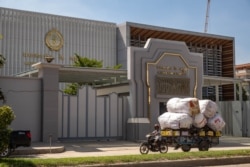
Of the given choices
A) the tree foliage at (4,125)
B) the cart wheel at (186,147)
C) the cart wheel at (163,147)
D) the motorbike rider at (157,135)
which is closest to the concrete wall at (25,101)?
the motorbike rider at (157,135)

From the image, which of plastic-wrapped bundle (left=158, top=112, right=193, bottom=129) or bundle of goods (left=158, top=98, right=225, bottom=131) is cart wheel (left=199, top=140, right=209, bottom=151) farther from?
plastic-wrapped bundle (left=158, top=112, right=193, bottom=129)

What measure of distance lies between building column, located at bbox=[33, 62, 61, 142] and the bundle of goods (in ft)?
21.5

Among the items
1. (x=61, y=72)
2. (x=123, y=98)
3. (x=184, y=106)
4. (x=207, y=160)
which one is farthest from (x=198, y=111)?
(x=61, y=72)

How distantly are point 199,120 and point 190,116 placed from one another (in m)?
0.46

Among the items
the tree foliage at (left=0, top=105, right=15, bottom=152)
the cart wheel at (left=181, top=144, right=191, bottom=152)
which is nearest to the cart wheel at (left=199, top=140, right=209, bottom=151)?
the cart wheel at (left=181, top=144, right=191, bottom=152)

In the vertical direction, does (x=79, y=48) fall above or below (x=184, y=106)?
above

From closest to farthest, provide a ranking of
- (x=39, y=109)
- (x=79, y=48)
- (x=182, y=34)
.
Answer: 1. (x=39, y=109)
2. (x=79, y=48)
3. (x=182, y=34)

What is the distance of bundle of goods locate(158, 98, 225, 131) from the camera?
18.8 meters

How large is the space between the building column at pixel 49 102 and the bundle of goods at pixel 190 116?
6.56 meters

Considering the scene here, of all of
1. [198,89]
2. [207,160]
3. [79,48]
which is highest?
[79,48]

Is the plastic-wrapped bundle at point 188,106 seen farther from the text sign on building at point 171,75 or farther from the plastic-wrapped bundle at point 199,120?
the text sign on building at point 171,75

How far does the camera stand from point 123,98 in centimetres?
2616

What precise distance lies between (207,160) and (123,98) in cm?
1302

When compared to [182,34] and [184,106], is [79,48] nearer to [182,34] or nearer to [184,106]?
[182,34]
